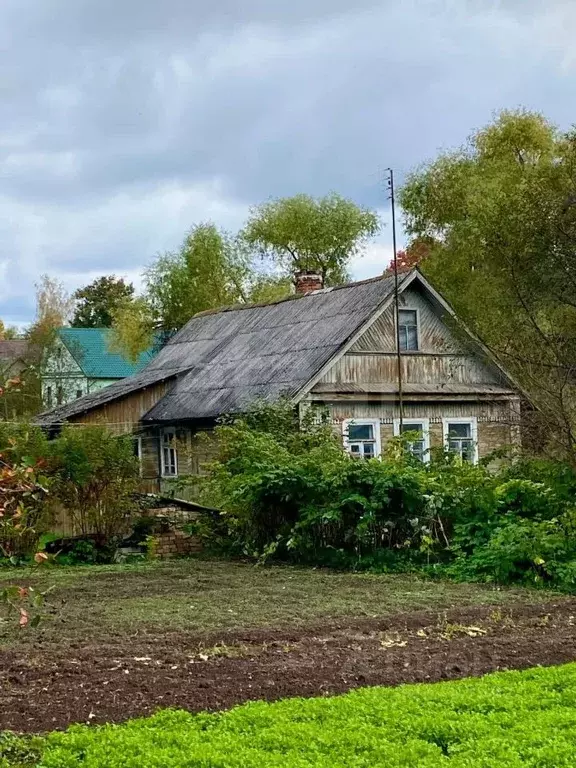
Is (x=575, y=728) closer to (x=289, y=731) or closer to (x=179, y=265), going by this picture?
(x=289, y=731)

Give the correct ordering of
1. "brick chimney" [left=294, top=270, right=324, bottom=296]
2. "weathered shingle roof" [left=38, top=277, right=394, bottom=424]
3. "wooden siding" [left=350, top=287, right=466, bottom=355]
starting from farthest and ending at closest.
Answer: "brick chimney" [left=294, top=270, right=324, bottom=296]
"wooden siding" [left=350, top=287, right=466, bottom=355]
"weathered shingle roof" [left=38, top=277, right=394, bottom=424]

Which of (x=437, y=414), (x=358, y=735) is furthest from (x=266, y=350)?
(x=358, y=735)

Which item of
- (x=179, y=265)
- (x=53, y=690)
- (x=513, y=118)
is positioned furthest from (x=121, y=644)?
(x=179, y=265)

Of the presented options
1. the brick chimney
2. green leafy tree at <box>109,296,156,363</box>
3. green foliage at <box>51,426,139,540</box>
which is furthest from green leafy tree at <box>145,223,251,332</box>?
green foliage at <box>51,426,139,540</box>

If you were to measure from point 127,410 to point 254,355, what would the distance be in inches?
143

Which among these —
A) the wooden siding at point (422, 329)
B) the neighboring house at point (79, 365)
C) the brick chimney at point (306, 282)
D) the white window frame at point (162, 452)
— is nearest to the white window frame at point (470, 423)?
the wooden siding at point (422, 329)

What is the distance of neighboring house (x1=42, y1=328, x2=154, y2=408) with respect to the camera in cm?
4519

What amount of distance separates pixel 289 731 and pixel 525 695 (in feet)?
5.58

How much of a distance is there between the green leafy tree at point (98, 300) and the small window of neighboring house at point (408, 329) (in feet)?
169

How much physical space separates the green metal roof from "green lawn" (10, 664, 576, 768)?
151 ft

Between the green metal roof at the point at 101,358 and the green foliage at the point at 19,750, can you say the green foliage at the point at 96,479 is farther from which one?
the green metal roof at the point at 101,358

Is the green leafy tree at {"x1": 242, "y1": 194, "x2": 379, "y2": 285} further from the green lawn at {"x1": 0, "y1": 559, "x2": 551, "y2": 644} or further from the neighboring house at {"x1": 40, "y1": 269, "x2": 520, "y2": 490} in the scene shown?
the green lawn at {"x1": 0, "y1": 559, "x2": 551, "y2": 644}

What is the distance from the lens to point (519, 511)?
14398mm

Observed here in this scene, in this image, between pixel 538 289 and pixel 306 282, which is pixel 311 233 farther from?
pixel 538 289
